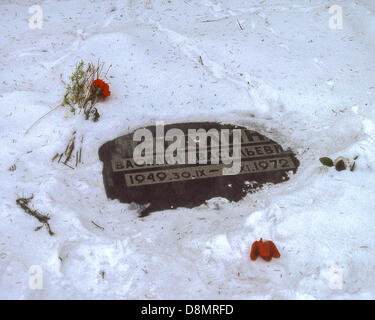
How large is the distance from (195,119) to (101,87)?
775 millimetres

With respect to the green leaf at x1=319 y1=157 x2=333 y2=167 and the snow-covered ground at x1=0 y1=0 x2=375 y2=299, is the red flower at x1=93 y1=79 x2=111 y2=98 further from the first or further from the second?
the green leaf at x1=319 y1=157 x2=333 y2=167

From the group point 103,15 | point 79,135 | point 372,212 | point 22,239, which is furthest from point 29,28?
point 372,212

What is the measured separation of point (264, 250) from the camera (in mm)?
2766

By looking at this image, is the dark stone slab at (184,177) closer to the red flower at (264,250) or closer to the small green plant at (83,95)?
the small green plant at (83,95)

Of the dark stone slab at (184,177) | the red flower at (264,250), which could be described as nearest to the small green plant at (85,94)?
the dark stone slab at (184,177)

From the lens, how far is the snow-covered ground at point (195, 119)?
2.69 m

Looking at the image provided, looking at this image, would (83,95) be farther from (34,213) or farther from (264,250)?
(264,250)

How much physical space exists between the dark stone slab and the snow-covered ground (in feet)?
0.29

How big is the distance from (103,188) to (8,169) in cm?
65

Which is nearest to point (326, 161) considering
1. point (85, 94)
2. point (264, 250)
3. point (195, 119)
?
point (264, 250)

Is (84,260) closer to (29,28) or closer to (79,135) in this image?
(79,135)

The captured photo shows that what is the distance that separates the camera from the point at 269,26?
15.8 feet

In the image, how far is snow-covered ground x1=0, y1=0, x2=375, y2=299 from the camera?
2688mm

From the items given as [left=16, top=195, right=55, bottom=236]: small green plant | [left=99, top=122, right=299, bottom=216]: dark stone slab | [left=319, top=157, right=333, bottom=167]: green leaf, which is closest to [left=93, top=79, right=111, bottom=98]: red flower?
[left=99, top=122, right=299, bottom=216]: dark stone slab
